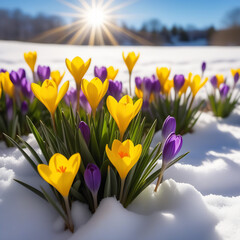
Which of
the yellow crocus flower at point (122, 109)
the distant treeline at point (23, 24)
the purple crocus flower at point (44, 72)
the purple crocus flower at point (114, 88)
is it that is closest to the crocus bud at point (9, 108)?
the purple crocus flower at point (44, 72)

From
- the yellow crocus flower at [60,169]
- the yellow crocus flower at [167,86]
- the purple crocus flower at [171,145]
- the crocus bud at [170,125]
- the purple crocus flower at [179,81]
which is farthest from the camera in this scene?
the yellow crocus flower at [167,86]

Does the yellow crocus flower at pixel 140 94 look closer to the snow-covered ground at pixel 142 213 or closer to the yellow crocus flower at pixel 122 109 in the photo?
the snow-covered ground at pixel 142 213

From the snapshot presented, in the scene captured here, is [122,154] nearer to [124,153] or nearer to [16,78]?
[124,153]

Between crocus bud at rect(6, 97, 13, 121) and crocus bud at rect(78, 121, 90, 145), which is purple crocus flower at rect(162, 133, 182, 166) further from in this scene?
crocus bud at rect(6, 97, 13, 121)

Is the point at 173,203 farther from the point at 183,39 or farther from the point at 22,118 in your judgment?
the point at 183,39

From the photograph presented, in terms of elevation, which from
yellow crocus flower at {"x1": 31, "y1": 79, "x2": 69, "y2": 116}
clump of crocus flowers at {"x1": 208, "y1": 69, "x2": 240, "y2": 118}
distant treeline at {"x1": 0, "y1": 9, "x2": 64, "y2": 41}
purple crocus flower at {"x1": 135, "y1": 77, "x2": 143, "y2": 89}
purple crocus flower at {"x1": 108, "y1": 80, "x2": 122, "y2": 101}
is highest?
distant treeline at {"x1": 0, "y1": 9, "x2": 64, "y2": 41}

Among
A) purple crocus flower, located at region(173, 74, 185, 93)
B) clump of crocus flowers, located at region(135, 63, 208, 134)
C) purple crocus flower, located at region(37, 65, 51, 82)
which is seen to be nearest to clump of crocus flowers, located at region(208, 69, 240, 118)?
clump of crocus flowers, located at region(135, 63, 208, 134)

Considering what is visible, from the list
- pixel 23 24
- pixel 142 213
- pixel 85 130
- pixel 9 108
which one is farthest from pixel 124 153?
pixel 23 24

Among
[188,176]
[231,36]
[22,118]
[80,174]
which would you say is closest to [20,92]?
[22,118]
